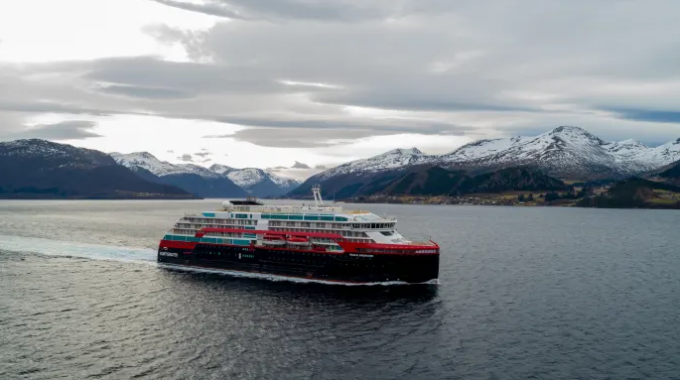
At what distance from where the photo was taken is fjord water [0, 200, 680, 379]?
46.2 m

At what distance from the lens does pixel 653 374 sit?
149ft

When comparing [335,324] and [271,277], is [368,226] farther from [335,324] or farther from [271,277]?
[335,324]

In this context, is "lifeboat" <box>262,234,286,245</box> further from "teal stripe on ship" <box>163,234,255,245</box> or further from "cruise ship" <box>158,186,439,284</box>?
"teal stripe on ship" <box>163,234,255,245</box>

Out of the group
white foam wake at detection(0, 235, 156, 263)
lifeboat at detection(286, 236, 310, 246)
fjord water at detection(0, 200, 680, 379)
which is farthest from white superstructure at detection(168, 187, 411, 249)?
white foam wake at detection(0, 235, 156, 263)

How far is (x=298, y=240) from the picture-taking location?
82312mm

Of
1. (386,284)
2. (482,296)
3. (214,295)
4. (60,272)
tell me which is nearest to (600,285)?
(482,296)

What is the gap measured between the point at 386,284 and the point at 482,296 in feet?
42.9

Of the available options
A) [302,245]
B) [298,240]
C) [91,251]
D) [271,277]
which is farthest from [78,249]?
[302,245]

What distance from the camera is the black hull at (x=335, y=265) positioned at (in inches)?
3018

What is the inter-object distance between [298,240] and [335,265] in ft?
24.9

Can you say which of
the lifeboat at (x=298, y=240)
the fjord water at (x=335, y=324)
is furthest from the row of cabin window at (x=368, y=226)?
the fjord water at (x=335, y=324)

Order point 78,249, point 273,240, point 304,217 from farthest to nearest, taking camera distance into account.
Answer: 1. point 78,249
2. point 273,240
3. point 304,217

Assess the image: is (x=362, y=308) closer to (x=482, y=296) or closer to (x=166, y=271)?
(x=482, y=296)

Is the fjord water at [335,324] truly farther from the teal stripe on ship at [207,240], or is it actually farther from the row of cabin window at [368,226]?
the row of cabin window at [368,226]
